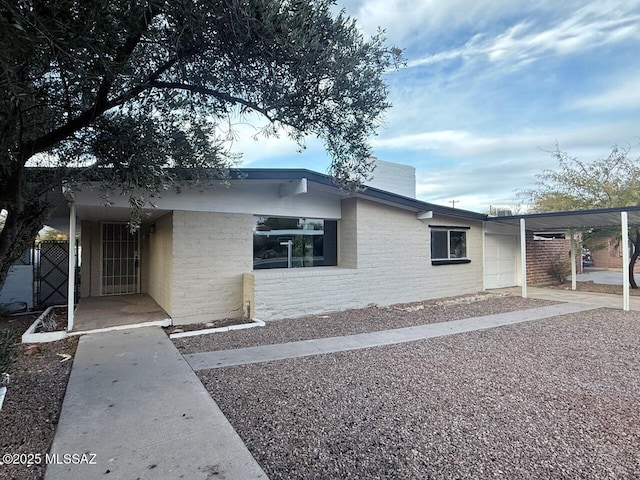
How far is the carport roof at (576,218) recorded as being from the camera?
9297 mm

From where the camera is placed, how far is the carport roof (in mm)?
9297

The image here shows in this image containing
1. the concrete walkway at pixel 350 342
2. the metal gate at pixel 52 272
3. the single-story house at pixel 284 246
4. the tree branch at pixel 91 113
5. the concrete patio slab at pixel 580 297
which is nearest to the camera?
the tree branch at pixel 91 113

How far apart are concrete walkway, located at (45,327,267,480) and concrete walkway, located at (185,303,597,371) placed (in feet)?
1.70

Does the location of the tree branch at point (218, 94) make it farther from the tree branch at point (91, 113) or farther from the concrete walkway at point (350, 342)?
the concrete walkway at point (350, 342)

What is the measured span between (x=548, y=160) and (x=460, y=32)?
899 cm

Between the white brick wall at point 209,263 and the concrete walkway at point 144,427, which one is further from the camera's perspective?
the white brick wall at point 209,263

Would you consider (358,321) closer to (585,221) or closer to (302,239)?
(302,239)

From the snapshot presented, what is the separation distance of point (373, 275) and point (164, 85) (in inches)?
287

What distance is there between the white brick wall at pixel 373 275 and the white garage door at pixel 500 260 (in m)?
1.49

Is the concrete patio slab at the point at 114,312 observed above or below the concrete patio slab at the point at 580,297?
above

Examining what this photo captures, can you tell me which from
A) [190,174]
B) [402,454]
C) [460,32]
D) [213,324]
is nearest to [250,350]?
[213,324]

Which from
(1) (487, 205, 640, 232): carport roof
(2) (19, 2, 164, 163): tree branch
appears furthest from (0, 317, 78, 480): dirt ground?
(1) (487, 205, 640, 232): carport roof

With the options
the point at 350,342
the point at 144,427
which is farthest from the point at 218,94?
the point at 350,342

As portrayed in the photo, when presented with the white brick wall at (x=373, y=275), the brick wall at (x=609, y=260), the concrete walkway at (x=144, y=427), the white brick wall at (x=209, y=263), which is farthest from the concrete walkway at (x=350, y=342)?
the brick wall at (x=609, y=260)
